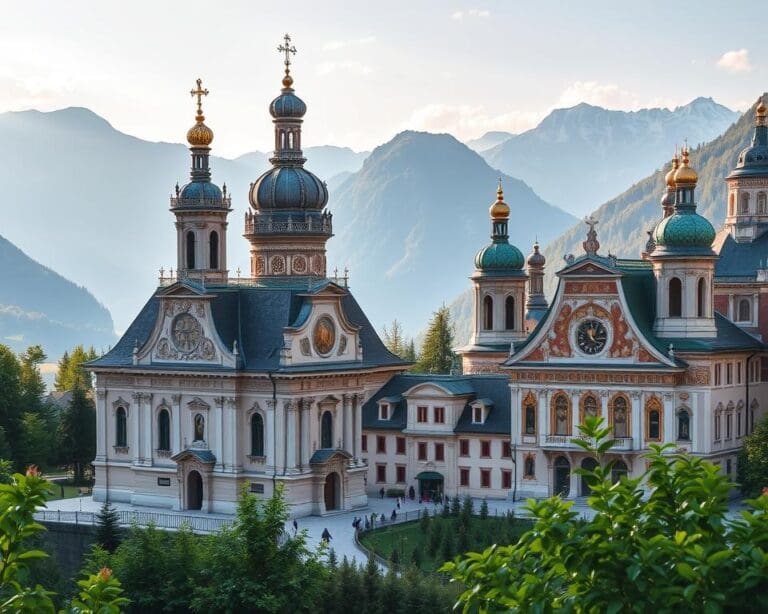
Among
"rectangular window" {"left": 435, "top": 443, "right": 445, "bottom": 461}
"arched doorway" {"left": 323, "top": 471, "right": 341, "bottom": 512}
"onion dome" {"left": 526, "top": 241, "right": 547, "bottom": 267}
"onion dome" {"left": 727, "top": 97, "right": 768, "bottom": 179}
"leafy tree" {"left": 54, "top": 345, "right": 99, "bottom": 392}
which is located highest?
"onion dome" {"left": 727, "top": 97, "right": 768, "bottom": 179}

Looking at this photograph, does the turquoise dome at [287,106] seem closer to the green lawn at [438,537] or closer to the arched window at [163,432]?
A: the arched window at [163,432]

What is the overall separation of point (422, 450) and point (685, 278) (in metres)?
15.0

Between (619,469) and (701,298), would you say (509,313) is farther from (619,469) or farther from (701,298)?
(701,298)

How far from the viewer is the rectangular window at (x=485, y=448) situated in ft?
266

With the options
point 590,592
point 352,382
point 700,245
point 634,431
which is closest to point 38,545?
point 352,382

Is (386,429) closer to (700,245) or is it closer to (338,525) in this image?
(338,525)

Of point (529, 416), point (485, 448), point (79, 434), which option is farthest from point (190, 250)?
point (529, 416)

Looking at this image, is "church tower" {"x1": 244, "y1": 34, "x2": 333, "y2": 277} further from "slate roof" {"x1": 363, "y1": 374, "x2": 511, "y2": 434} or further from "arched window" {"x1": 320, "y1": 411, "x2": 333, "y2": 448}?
"arched window" {"x1": 320, "y1": 411, "x2": 333, "y2": 448}

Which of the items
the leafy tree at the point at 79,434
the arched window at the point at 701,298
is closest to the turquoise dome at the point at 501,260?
the arched window at the point at 701,298

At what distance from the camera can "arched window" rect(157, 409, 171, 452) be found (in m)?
79.8

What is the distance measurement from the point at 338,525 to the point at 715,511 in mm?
47006

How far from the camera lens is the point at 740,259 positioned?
89000 millimetres

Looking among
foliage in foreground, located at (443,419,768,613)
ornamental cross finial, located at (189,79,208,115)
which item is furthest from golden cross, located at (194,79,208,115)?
foliage in foreground, located at (443,419,768,613)

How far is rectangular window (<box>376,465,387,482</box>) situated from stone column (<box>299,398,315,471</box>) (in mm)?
7316
